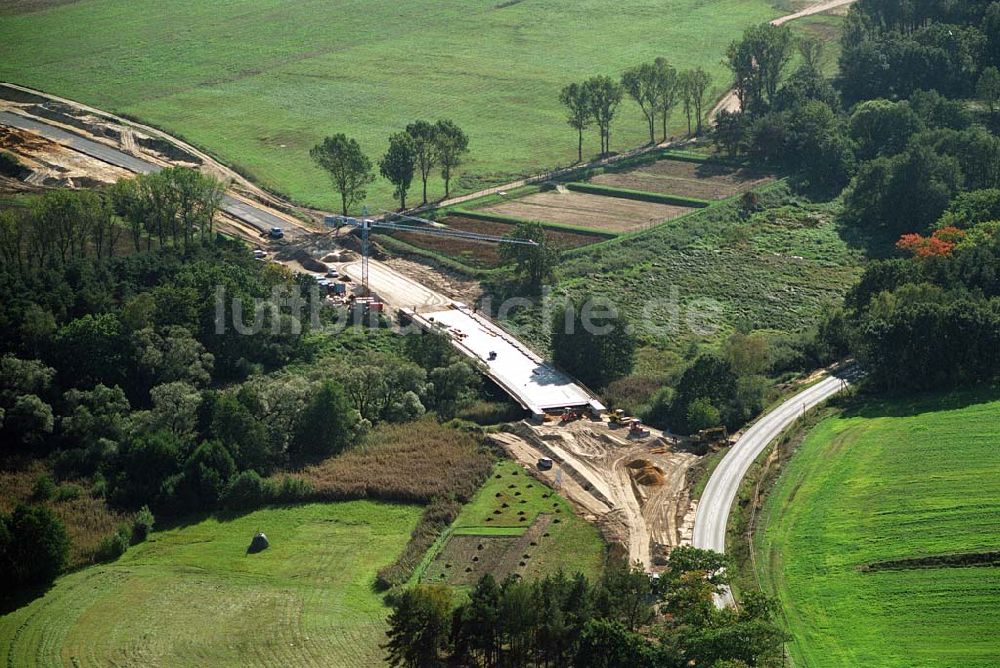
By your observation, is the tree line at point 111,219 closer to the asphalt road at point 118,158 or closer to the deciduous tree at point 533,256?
the asphalt road at point 118,158

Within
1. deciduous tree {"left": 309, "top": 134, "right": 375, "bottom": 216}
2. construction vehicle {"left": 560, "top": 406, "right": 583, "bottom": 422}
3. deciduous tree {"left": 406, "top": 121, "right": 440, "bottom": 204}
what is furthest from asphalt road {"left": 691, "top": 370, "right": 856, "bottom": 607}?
deciduous tree {"left": 309, "top": 134, "right": 375, "bottom": 216}

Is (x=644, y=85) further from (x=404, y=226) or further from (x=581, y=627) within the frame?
(x=581, y=627)

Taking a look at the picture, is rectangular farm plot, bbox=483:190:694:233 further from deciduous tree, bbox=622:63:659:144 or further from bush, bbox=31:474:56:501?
bush, bbox=31:474:56:501

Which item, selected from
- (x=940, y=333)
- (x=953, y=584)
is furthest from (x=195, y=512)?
(x=940, y=333)

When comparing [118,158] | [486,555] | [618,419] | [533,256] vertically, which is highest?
[118,158]

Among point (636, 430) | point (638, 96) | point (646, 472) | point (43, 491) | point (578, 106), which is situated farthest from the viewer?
point (638, 96)

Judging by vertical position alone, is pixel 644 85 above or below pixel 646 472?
above

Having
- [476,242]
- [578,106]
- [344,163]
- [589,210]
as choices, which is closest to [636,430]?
[476,242]
